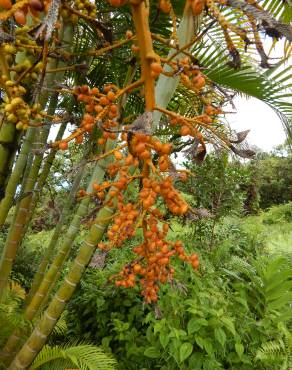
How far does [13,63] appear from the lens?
1.05 metres

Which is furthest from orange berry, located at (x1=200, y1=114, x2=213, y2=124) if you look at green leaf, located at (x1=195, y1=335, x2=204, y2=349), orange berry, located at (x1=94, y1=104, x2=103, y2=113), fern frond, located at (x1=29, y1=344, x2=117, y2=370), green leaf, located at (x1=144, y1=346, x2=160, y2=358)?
green leaf, located at (x1=144, y1=346, x2=160, y2=358)

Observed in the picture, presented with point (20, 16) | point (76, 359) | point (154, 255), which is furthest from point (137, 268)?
point (76, 359)

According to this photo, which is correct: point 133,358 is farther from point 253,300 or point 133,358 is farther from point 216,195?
point 216,195

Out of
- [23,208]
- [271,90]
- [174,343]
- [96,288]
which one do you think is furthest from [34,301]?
[271,90]

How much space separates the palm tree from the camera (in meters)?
0.64

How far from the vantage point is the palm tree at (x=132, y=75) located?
638 millimetres

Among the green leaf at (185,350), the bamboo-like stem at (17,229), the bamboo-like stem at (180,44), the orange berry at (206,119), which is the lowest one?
the green leaf at (185,350)

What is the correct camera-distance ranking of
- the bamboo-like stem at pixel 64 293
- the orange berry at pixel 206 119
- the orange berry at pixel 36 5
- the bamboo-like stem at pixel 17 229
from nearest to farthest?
the orange berry at pixel 36 5, the orange berry at pixel 206 119, the bamboo-like stem at pixel 64 293, the bamboo-like stem at pixel 17 229

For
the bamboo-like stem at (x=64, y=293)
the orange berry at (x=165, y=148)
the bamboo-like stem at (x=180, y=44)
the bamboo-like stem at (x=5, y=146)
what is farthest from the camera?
the bamboo-like stem at (x=64, y=293)

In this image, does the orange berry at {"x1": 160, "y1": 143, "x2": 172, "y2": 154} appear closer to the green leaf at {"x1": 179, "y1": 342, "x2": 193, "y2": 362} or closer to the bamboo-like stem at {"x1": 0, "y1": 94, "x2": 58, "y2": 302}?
the bamboo-like stem at {"x1": 0, "y1": 94, "x2": 58, "y2": 302}

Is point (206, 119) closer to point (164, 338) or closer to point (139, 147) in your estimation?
point (139, 147)

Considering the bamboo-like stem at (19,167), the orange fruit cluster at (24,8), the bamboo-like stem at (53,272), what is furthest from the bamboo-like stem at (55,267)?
the orange fruit cluster at (24,8)

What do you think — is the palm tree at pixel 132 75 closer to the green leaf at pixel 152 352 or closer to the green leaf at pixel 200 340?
the green leaf at pixel 152 352

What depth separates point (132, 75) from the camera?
1536 mm
